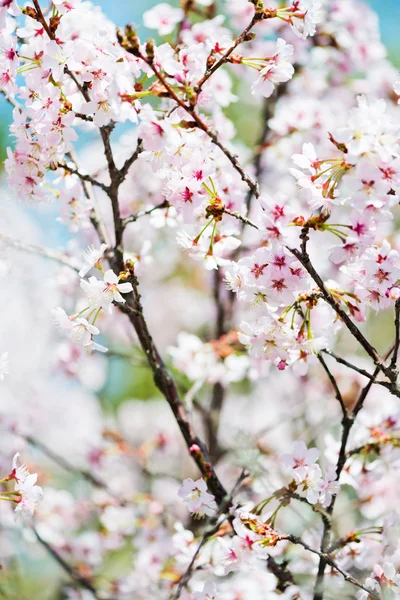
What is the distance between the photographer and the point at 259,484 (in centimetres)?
193

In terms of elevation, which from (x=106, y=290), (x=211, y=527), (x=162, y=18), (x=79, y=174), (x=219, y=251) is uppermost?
(x=162, y=18)

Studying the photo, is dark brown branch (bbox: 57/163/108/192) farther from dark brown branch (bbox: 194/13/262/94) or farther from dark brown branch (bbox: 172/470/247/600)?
dark brown branch (bbox: 172/470/247/600)

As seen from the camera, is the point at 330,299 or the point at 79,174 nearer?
the point at 330,299

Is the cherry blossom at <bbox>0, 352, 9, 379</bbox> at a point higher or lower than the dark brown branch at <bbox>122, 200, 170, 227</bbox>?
lower

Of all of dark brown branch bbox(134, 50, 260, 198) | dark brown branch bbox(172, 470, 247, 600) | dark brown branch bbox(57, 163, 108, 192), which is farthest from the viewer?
dark brown branch bbox(57, 163, 108, 192)

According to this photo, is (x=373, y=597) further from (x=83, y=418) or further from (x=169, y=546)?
(x=83, y=418)

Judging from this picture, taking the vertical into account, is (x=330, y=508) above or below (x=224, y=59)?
below

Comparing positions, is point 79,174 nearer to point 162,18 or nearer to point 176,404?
point 176,404

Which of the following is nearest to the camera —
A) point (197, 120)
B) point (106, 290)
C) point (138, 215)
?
point (197, 120)

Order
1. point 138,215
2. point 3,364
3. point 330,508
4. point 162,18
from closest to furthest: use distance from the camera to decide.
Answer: point 3,364, point 330,508, point 138,215, point 162,18

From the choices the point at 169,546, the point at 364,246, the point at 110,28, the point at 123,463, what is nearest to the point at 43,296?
the point at 123,463

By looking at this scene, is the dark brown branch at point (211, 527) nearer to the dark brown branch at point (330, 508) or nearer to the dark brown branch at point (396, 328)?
the dark brown branch at point (330, 508)

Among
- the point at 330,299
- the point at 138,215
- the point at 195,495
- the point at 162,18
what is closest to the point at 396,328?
the point at 330,299

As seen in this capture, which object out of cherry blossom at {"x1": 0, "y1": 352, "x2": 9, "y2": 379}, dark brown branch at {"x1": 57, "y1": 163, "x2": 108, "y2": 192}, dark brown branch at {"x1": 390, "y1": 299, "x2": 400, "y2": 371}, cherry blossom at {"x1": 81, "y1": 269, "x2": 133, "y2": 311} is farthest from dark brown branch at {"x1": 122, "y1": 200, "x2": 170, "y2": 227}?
dark brown branch at {"x1": 390, "y1": 299, "x2": 400, "y2": 371}
